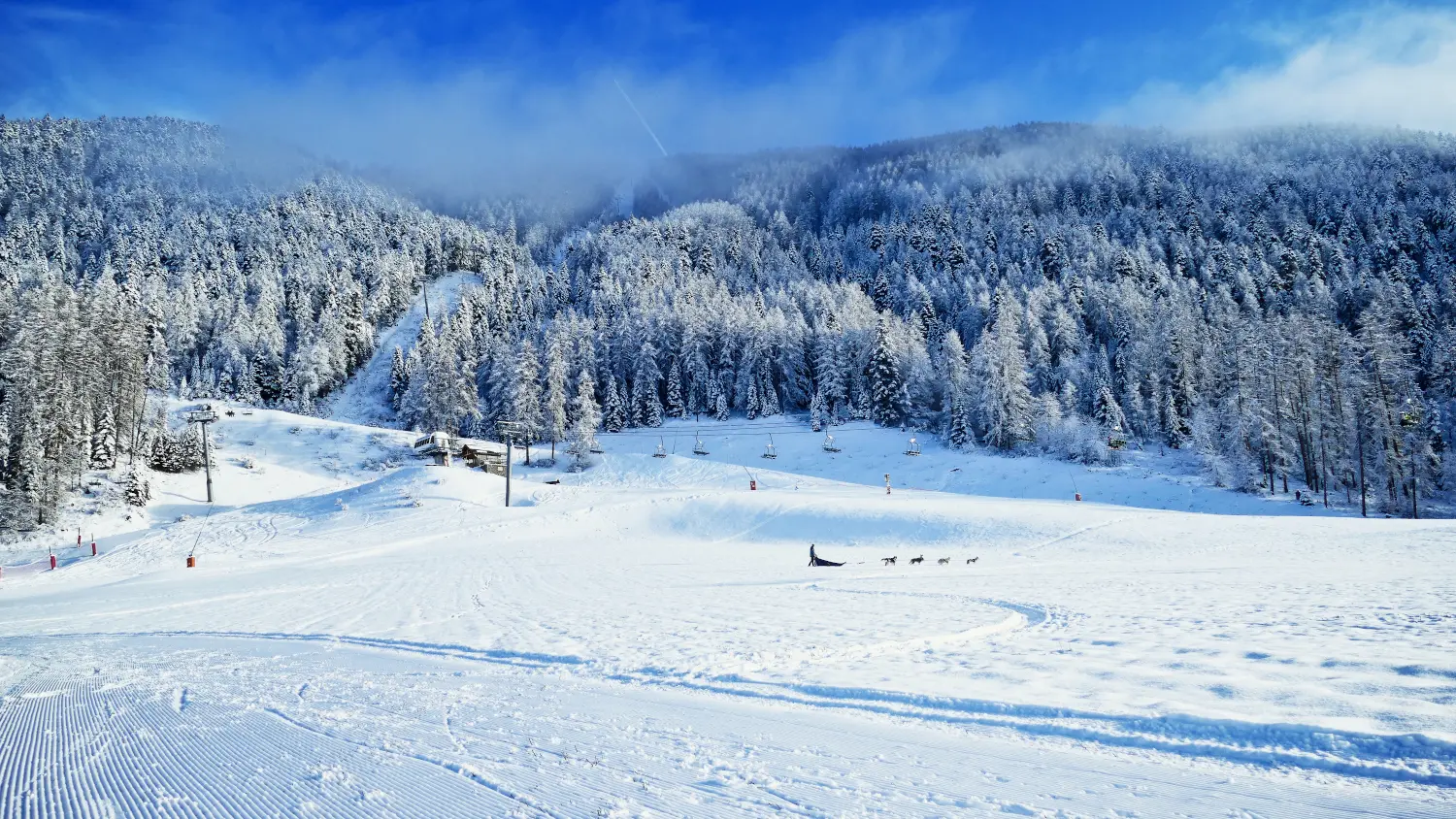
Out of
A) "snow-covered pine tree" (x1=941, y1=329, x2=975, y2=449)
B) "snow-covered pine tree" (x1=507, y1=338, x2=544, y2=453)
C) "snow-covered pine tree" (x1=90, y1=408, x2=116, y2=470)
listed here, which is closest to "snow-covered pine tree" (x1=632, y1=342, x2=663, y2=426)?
"snow-covered pine tree" (x1=507, y1=338, x2=544, y2=453)

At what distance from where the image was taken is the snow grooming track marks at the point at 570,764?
13.0 ft

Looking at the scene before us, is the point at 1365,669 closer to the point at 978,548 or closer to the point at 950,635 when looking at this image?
the point at 950,635

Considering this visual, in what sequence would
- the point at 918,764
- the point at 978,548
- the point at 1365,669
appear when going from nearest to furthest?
the point at 918,764 → the point at 1365,669 → the point at 978,548

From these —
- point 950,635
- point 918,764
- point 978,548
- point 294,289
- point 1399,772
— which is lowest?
point 978,548

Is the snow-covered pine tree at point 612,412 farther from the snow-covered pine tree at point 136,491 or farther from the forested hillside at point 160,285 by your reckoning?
the snow-covered pine tree at point 136,491

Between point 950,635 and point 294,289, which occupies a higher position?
point 294,289

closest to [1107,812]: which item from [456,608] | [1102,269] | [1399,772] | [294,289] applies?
[1399,772]

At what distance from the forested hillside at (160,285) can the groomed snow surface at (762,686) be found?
24.3 metres

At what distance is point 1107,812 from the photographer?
3697mm

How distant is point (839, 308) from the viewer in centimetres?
8844

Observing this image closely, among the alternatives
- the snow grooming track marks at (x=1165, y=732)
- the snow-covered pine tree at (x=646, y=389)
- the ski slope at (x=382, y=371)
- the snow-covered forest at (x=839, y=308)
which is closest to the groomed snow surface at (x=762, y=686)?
the snow grooming track marks at (x=1165, y=732)

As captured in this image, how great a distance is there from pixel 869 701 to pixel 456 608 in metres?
11.4

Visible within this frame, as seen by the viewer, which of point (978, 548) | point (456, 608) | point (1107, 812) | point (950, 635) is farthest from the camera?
point (978, 548)

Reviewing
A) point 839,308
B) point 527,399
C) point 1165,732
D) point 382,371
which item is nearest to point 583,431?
point 527,399
